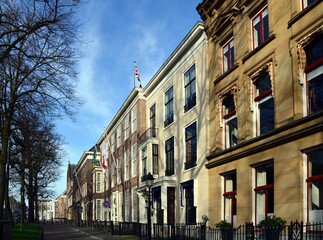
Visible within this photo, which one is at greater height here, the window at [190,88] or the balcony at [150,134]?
the window at [190,88]

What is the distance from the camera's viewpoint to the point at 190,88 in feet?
85.2

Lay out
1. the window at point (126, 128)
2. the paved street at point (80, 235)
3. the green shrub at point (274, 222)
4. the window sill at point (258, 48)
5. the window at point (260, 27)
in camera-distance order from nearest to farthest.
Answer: the green shrub at point (274, 222)
the window sill at point (258, 48)
the window at point (260, 27)
the paved street at point (80, 235)
the window at point (126, 128)

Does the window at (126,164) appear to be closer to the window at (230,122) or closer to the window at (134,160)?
the window at (134,160)

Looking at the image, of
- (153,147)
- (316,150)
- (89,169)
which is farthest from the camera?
(89,169)

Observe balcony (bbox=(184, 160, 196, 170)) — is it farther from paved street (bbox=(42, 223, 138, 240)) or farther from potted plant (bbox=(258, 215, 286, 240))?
potted plant (bbox=(258, 215, 286, 240))

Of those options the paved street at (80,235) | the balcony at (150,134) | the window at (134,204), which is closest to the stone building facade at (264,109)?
the balcony at (150,134)

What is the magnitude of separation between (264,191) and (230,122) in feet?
15.5

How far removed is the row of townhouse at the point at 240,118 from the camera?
14.4 m

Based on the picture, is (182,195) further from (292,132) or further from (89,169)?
(89,169)

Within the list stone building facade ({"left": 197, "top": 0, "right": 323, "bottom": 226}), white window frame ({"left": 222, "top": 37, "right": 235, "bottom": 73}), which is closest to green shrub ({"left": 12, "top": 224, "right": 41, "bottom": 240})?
stone building facade ({"left": 197, "top": 0, "right": 323, "bottom": 226})

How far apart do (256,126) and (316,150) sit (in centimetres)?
422

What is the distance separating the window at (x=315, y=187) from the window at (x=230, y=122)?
6141mm

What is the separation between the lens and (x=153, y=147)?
32.1m

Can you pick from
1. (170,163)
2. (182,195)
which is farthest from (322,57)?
(170,163)
